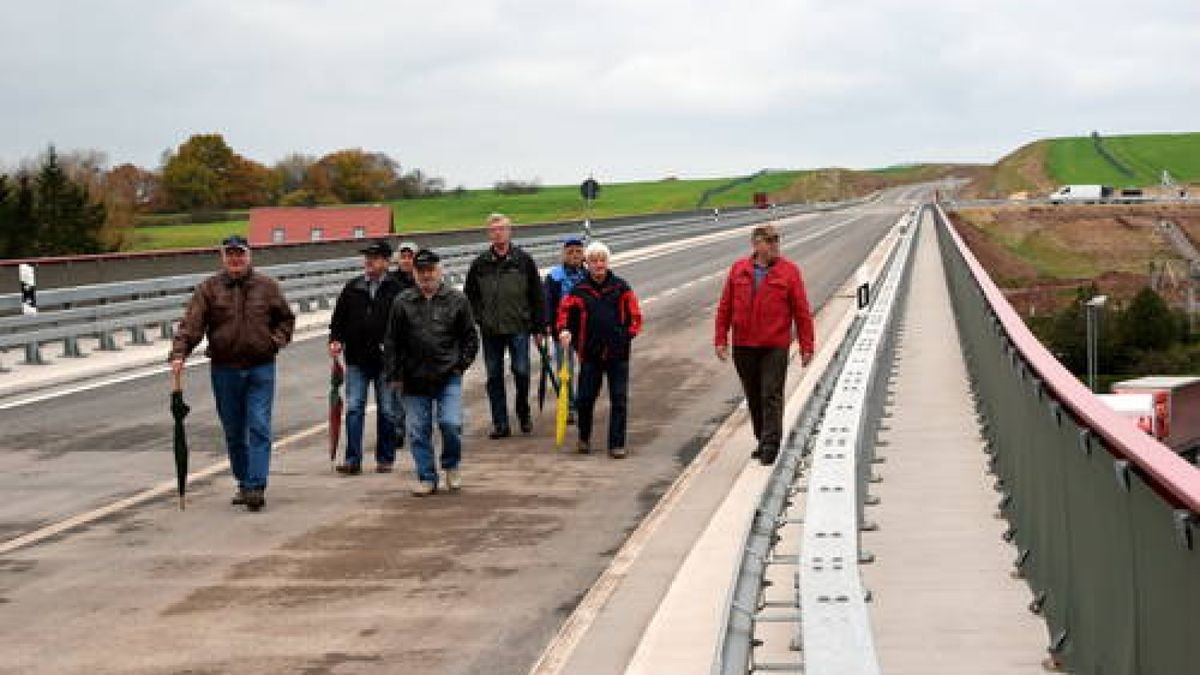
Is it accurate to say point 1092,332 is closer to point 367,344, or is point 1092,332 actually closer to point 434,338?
point 367,344

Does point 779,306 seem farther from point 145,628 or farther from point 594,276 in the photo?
point 145,628

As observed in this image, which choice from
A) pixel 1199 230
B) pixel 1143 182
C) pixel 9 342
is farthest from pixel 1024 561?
pixel 1143 182

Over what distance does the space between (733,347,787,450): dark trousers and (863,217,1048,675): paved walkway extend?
0.85 metres

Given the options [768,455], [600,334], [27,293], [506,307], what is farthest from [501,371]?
[27,293]

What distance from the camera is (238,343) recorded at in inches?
475

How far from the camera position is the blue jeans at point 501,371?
15438 mm

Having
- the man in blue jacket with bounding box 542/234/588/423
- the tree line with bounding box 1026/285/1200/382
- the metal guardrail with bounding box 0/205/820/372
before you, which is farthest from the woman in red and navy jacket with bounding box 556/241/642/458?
the tree line with bounding box 1026/285/1200/382

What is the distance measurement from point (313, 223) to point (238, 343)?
9326cm

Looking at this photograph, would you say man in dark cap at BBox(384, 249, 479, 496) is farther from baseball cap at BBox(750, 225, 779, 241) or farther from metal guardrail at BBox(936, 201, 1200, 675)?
metal guardrail at BBox(936, 201, 1200, 675)

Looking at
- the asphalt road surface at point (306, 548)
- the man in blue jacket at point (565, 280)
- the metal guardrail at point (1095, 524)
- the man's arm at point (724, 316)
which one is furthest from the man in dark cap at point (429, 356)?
the metal guardrail at point (1095, 524)

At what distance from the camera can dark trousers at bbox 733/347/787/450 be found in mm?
12891

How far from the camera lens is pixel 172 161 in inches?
6260

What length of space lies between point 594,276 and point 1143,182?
19254 cm

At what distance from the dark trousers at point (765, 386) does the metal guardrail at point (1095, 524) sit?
2.43 metres
